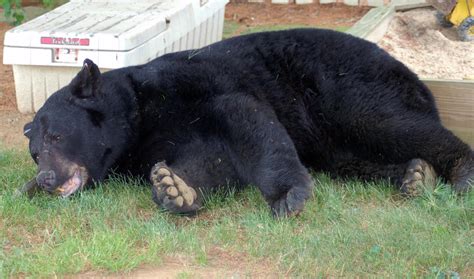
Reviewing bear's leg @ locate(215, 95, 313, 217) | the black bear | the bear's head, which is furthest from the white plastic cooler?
bear's leg @ locate(215, 95, 313, 217)

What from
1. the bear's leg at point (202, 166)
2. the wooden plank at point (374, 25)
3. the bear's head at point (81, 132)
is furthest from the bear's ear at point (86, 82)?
the wooden plank at point (374, 25)

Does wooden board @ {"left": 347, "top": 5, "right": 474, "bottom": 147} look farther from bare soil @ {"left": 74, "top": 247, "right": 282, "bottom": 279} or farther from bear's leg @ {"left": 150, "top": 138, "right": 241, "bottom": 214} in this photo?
bare soil @ {"left": 74, "top": 247, "right": 282, "bottom": 279}

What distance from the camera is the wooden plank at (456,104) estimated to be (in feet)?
19.5

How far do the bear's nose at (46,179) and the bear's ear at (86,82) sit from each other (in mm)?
555

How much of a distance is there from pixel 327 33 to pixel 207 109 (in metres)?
1.11

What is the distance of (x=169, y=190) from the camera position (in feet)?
15.6

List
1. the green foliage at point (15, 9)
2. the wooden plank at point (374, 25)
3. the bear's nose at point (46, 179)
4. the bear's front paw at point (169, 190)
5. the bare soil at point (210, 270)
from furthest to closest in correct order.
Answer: the green foliage at point (15, 9)
the wooden plank at point (374, 25)
the bear's nose at point (46, 179)
the bear's front paw at point (169, 190)
the bare soil at point (210, 270)

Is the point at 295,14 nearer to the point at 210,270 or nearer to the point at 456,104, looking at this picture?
the point at 456,104

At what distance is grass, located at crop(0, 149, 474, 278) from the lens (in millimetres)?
4027

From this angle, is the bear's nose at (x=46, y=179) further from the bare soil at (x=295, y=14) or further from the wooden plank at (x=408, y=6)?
the bare soil at (x=295, y=14)

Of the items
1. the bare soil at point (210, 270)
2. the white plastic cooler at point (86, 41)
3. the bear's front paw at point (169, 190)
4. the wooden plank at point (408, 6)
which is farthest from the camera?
the wooden plank at point (408, 6)

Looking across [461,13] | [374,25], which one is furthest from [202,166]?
[461,13]

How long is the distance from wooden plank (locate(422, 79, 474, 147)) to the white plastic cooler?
2.30m

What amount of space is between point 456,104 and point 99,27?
294cm
